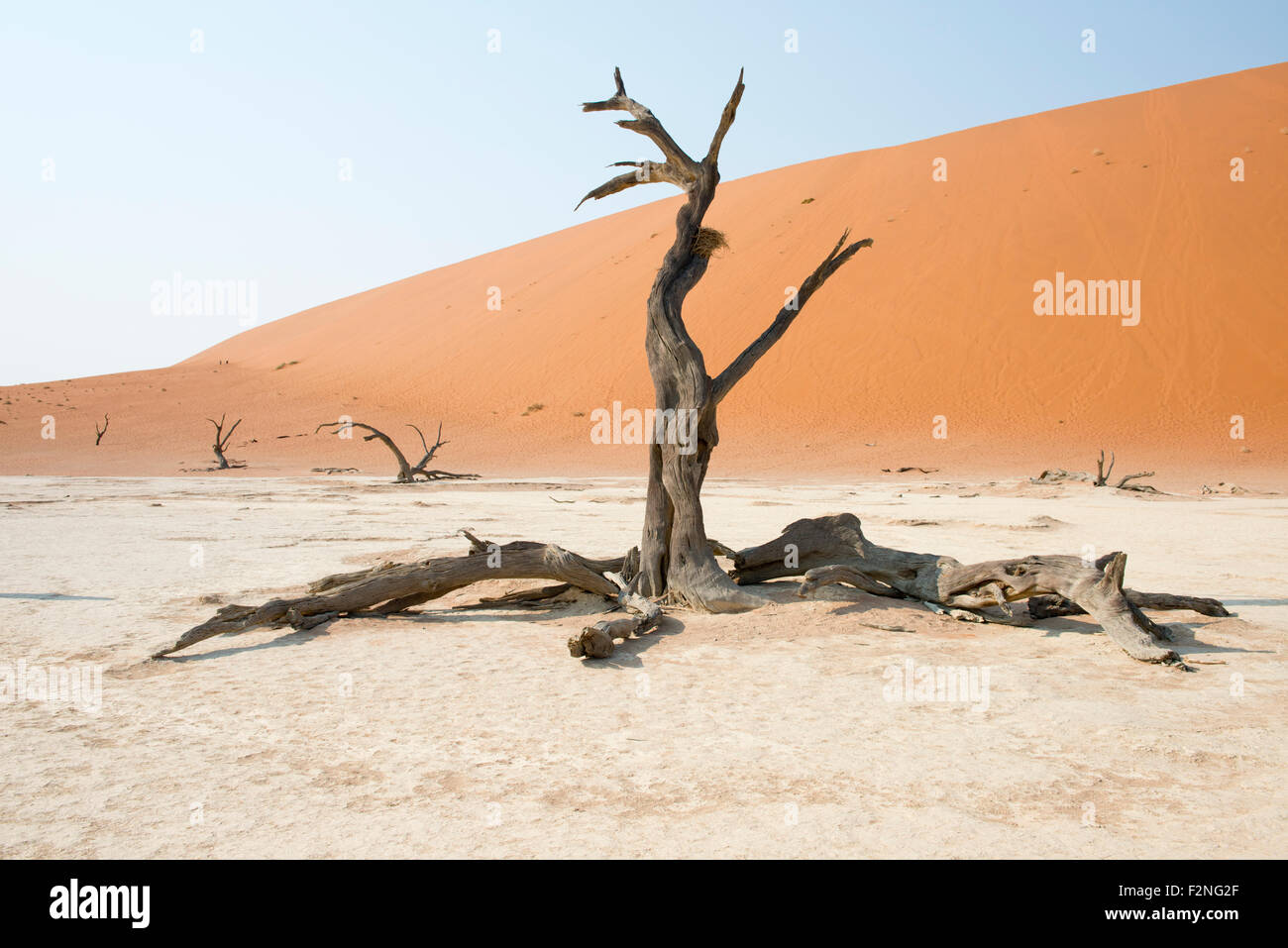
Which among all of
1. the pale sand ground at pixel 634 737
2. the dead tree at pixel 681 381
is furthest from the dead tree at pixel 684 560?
the pale sand ground at pixel 634 737

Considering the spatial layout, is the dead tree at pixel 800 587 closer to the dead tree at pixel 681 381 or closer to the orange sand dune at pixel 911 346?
the dead tree at pixel 681 381

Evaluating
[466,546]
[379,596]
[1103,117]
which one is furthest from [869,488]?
[1103,117]

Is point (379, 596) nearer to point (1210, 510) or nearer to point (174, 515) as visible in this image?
point (174, 515)

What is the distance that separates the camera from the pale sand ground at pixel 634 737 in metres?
2.90

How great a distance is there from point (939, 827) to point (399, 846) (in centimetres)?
171

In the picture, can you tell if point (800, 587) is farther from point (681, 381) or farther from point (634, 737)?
point (634, 737)

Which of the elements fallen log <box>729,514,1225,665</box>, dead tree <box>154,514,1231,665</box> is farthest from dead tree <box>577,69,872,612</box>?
fallen log <box>729,514,1225,665</box>

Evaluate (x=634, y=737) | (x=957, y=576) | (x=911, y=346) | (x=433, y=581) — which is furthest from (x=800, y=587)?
(x=911, y=346)

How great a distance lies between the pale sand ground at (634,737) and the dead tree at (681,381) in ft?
1.18

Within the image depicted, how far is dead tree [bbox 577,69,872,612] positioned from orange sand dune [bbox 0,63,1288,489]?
670 inches

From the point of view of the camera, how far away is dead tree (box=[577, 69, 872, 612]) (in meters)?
6.39

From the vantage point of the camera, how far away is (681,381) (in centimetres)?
651

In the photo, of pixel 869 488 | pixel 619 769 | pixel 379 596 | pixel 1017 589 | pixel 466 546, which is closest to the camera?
pixel 619 769

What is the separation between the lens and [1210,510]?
539 inches
